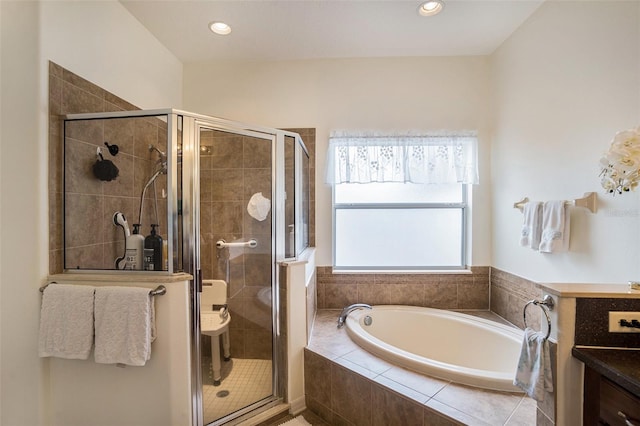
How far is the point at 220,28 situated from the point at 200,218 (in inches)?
61.6

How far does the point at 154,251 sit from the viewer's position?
1.47 metres

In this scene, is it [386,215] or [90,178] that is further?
[386,215]

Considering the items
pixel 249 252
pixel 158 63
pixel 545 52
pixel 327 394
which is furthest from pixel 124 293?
pixel 545 52

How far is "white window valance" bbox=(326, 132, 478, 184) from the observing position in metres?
2.41

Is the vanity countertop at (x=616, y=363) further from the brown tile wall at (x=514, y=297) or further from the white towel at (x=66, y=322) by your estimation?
the white towel at (x=66, y=322)

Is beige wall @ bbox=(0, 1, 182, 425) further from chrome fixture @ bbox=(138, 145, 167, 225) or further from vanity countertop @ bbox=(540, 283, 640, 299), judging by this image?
vanity countertop @ bbox=(540, 283, 640, 299)

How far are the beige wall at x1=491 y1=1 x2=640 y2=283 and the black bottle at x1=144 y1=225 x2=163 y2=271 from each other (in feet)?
8.06

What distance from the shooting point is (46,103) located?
1369mm

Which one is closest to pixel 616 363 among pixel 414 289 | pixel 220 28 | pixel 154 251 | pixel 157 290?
pixel 414 289

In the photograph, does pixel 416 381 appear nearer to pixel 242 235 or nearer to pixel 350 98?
pixel 242 235

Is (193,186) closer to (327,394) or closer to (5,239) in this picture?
(5,239)

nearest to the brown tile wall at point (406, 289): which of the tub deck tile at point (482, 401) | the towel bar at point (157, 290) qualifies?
the tub deck tile at point (482, 401)

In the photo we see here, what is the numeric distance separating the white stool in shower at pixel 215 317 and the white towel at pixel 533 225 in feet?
6.99

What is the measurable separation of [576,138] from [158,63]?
3.10 meters
